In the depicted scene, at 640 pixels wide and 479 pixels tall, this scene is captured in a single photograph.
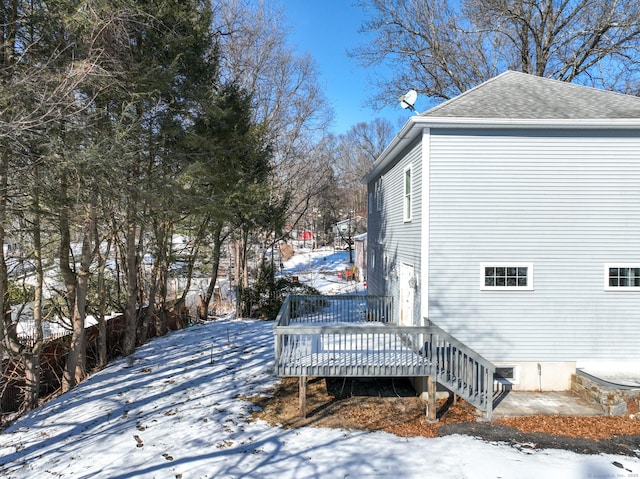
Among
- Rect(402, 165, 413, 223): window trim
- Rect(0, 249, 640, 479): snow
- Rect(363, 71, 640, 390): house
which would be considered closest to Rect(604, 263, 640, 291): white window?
Rect(363, 71, 640, 390): house

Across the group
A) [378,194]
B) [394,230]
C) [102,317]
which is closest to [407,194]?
[394,230]

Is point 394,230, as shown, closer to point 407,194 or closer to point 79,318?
point 407,194

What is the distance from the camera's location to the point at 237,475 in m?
4.71

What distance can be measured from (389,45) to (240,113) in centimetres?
865

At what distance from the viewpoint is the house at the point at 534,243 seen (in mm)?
7098

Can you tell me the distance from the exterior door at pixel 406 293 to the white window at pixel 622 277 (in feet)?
11.6

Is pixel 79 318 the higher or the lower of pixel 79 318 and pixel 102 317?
the higher

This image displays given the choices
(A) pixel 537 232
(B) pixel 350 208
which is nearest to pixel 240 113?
(A) pixel 537 232

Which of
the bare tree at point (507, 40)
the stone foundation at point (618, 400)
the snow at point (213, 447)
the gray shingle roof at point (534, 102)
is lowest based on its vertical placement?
the snow at point (213, 447)

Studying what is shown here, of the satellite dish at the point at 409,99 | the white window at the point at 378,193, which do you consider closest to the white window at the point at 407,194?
the satellite dish at the point at 409,99

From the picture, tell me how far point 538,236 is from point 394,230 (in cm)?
343

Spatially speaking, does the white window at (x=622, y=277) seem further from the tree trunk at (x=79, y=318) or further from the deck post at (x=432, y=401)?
the tree trunk at (x=79, y=318)

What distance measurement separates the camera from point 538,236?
282 inches

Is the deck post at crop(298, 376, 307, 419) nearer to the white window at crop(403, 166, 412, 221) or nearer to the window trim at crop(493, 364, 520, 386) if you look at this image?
the window trim at crop(493, 364, 520, 386)
